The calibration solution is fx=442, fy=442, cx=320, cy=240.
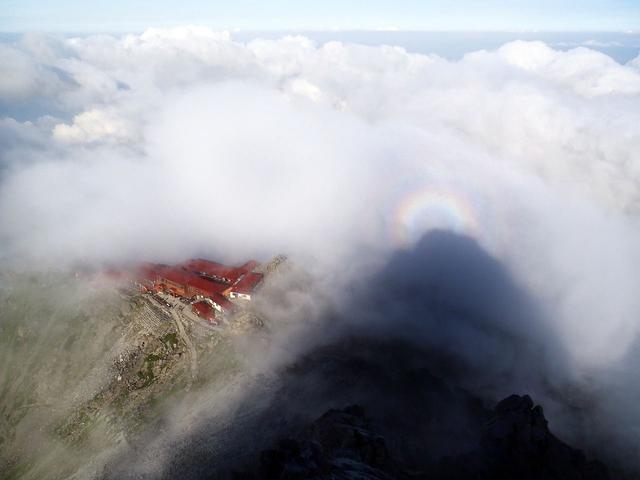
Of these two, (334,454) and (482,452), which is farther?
(482,452)

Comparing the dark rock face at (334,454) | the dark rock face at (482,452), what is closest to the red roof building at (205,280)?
the dark rock face at (334,454)

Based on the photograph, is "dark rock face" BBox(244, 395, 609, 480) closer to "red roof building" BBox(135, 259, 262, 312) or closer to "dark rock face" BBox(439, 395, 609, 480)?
"dark rock face" BBox(439, 395, 609, 480)

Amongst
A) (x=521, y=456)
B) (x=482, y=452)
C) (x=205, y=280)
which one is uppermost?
(x=521, y=456)

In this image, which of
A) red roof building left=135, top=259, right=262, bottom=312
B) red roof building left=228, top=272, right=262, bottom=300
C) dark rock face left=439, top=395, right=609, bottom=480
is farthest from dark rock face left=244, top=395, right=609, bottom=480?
red roof building left=135, top=259, right=262, bottom=312

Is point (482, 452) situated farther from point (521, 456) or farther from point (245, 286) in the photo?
point (245, 286)

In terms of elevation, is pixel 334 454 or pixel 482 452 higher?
pixel 334 454

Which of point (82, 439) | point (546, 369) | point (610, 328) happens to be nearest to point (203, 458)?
point (82, 439)

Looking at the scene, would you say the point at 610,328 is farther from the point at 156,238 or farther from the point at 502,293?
the point at 156,238

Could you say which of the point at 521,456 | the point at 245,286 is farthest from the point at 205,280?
the point at 521,456
